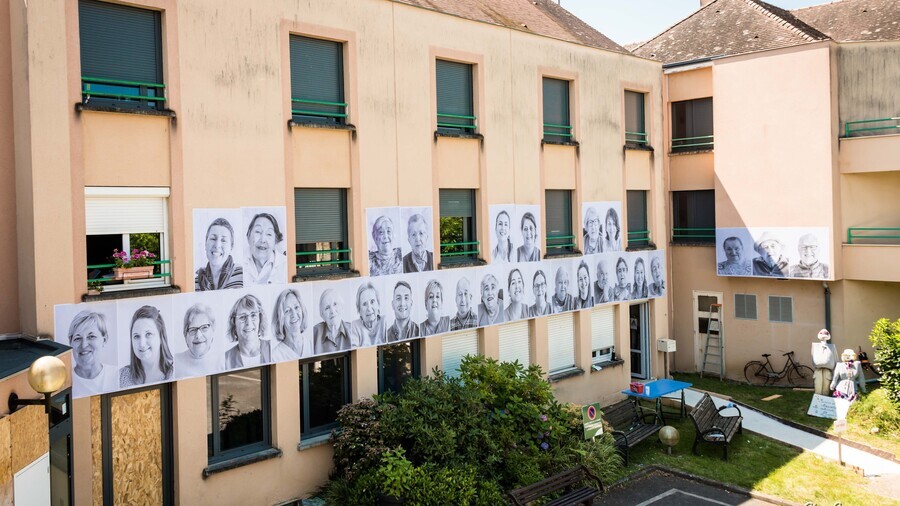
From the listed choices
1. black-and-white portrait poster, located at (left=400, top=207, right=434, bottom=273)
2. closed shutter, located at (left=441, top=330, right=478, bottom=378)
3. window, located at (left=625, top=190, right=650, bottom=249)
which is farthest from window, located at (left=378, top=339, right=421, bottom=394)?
window, located at (left=625, top=190, right=650, bottom=249)

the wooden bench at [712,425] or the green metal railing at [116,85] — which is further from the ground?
the green metal railing at [116,85]

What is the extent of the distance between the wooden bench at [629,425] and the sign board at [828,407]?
4187 mm

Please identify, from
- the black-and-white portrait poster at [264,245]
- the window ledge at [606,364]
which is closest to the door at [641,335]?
the window ledge at [606,364]

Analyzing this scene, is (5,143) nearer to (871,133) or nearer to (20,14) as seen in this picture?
(20,14)

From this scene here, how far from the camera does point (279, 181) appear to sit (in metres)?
13.3

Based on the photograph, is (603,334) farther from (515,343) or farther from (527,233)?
(527,233)

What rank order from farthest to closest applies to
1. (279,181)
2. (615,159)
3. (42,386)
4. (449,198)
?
(615,159)
(449,198)
(279,181)
(42,386)

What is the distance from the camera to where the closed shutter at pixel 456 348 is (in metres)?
16.5

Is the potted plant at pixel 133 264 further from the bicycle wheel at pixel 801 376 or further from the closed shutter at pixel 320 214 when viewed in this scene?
the bicycle wheel at pixel 801 376

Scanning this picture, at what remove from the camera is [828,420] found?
18.7 meters

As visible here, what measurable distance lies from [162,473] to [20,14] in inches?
285

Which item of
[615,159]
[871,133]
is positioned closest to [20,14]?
[615,159]

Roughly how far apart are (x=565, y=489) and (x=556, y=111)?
955 cm

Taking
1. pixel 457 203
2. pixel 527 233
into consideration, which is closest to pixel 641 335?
pixel 527 233
